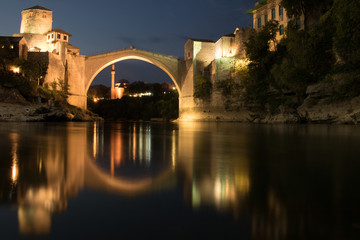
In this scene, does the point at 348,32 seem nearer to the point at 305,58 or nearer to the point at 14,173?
the point at 305,58

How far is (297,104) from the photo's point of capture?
2059 centimetres

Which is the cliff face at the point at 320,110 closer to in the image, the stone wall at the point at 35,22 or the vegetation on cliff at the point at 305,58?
the vegetation on cliff at the point at 305,58

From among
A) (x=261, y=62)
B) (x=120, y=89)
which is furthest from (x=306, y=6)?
(x=120, y=89)

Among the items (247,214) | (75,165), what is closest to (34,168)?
(75,165)

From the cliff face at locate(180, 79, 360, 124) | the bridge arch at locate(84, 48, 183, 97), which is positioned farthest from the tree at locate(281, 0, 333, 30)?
the bridge arch at locate(84, 48, 183, 97)

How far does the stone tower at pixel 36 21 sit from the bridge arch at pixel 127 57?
901cm

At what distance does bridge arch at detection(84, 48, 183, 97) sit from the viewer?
121 ft

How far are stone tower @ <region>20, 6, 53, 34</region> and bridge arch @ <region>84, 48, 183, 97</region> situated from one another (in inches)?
355

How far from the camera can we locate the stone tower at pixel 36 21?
38750mm

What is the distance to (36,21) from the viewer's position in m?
38.9

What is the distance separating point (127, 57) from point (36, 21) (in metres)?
14.3

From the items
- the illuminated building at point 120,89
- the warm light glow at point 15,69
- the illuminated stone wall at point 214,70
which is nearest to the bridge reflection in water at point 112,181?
the illuminated stone wall at point 214,70

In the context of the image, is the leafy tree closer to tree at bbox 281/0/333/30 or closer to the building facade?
tree at bbox 281/0/333/30

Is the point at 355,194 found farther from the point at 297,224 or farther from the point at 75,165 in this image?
the point at 75,165
